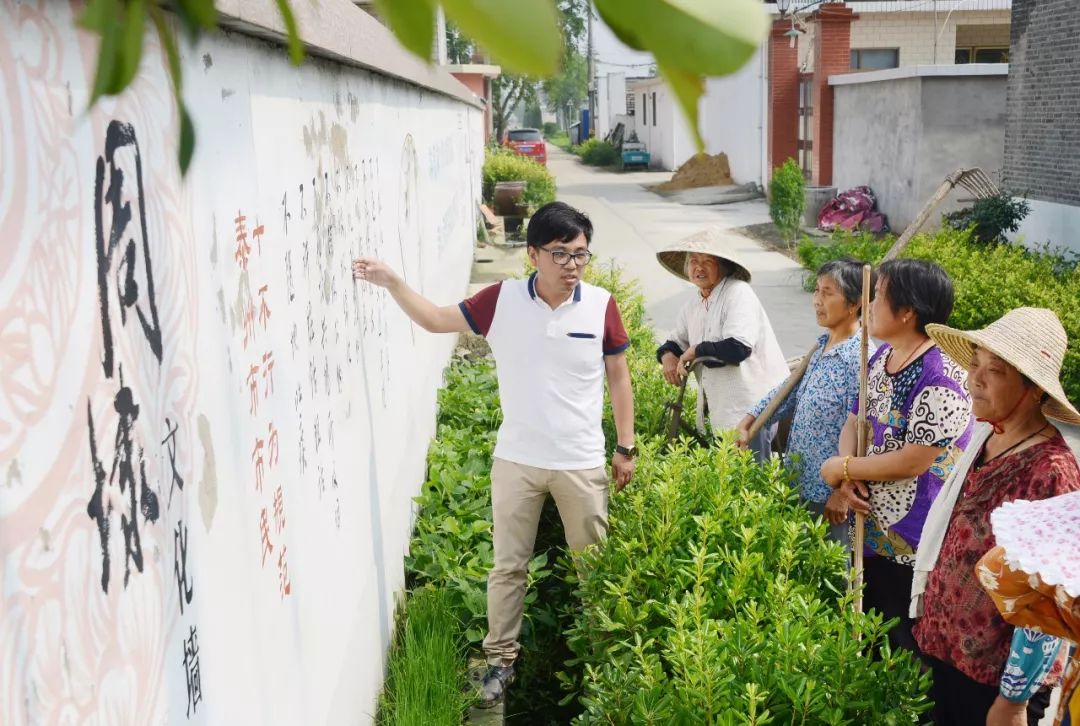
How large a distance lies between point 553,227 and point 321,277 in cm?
104

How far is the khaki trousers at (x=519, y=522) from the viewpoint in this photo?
155 inches

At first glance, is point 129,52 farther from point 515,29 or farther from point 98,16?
point 515,29

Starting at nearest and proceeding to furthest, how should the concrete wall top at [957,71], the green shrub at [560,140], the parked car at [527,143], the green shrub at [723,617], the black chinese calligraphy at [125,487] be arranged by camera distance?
the black chinese calligraphy at [125,487] → the green shrub at [723,617] → the concrete wall top at [957,71] → the parked car at [527,143] → the green shrub at [560,140]

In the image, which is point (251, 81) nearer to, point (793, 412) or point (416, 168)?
point (793, 412)

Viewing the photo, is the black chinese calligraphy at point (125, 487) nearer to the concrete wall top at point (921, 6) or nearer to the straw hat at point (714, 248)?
the straw hat at point (714, 248)

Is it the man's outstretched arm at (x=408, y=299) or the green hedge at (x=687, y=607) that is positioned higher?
the man's outstretched arm at (x=408, y=299)

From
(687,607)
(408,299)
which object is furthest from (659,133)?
(687,607)

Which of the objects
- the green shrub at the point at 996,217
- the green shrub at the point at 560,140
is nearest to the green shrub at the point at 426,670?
the green shrub at the point at 996,217

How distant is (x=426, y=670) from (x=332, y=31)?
1935 millimetres

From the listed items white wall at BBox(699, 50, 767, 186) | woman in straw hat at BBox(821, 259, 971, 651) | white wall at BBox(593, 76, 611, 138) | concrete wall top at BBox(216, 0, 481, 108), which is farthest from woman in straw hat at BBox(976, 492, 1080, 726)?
white wall at BBox(593, 76, 611, 138)

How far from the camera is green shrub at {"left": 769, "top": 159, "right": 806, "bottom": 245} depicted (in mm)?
16375

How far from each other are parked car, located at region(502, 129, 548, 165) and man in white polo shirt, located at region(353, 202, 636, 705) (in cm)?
3221

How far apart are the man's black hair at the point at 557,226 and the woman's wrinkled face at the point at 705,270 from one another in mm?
859

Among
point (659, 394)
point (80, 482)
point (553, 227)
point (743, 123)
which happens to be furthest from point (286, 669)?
point (743, 123)
